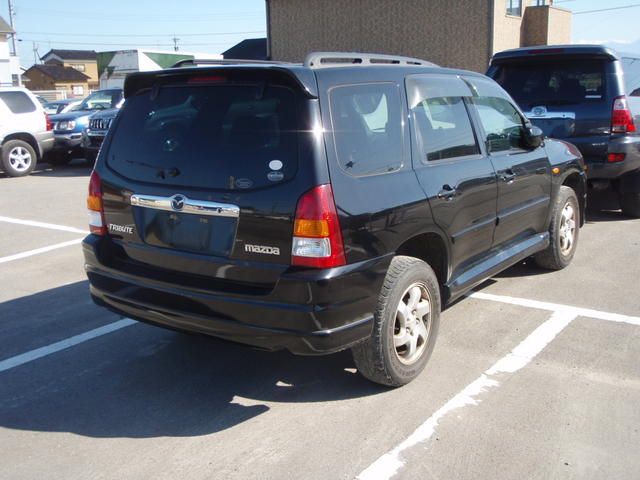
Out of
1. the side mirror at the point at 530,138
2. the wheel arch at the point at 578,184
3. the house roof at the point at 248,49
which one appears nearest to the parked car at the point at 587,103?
the wheel arch at the point at 578,184

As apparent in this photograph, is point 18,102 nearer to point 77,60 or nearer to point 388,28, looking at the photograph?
point 388,28

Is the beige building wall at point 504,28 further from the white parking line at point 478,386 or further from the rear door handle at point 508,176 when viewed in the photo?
the white parking line at point 478,386

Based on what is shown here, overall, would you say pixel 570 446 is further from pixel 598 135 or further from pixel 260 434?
pixel 598 135

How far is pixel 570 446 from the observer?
342 centimetres

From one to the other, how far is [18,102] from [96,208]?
455 inches

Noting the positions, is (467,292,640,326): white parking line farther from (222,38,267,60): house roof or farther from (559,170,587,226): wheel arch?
(222,38,267,60): house roof

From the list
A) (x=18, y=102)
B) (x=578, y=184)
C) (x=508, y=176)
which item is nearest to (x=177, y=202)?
(x=508, y=176)

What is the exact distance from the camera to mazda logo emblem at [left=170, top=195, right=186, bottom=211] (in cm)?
365

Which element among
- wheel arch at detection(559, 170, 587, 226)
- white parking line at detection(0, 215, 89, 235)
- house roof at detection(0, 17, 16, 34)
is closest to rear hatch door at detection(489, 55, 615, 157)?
wheel arch at detection(559, 170, 587, 226)

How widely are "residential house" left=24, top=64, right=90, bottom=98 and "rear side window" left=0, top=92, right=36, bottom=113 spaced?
65.6 m

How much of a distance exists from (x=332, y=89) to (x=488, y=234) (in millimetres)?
1900

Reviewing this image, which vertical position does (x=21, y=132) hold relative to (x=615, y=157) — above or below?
above

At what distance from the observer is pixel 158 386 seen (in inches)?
163

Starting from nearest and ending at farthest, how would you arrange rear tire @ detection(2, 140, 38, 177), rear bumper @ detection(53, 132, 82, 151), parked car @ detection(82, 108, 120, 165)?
1. rear tire @ detection(2, 140, 38, 177)
2. parked car @ detection(82, 108, 120, 165)
3. rear bumper @ detection(53, 132, 82, 151)
